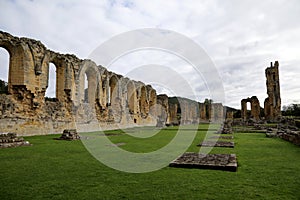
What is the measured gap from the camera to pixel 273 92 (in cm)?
3088

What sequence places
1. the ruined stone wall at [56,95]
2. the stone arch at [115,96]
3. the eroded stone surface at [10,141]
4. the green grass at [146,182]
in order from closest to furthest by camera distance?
the green grass at [146,182], the eroded stone surface at [10,141], the ruined stone wall at [56,95], the stone arch at [115,96]

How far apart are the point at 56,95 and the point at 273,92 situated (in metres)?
27.8

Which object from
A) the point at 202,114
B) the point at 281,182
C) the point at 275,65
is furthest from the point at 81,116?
the point at 202,114

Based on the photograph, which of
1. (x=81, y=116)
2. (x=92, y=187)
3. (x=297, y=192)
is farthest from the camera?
(x=81, y=116)

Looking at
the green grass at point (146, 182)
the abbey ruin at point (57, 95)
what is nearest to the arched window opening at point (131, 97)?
the abbey ruin at point (57, 95)

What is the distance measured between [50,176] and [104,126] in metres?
15.4

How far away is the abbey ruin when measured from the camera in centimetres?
1162

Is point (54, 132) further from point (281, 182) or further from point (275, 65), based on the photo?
point (275, 65)

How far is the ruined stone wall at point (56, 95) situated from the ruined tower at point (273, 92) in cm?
2048

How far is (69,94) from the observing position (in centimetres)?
1488

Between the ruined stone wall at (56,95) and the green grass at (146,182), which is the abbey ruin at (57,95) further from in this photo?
the green grass at (146,182)

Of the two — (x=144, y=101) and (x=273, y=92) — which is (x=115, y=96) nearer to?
(x=144, y=101)

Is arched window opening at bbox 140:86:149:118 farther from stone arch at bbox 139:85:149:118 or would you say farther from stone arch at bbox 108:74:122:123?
stone arch at bbox 108:74:122:123

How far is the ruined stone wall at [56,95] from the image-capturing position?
38.1ft
